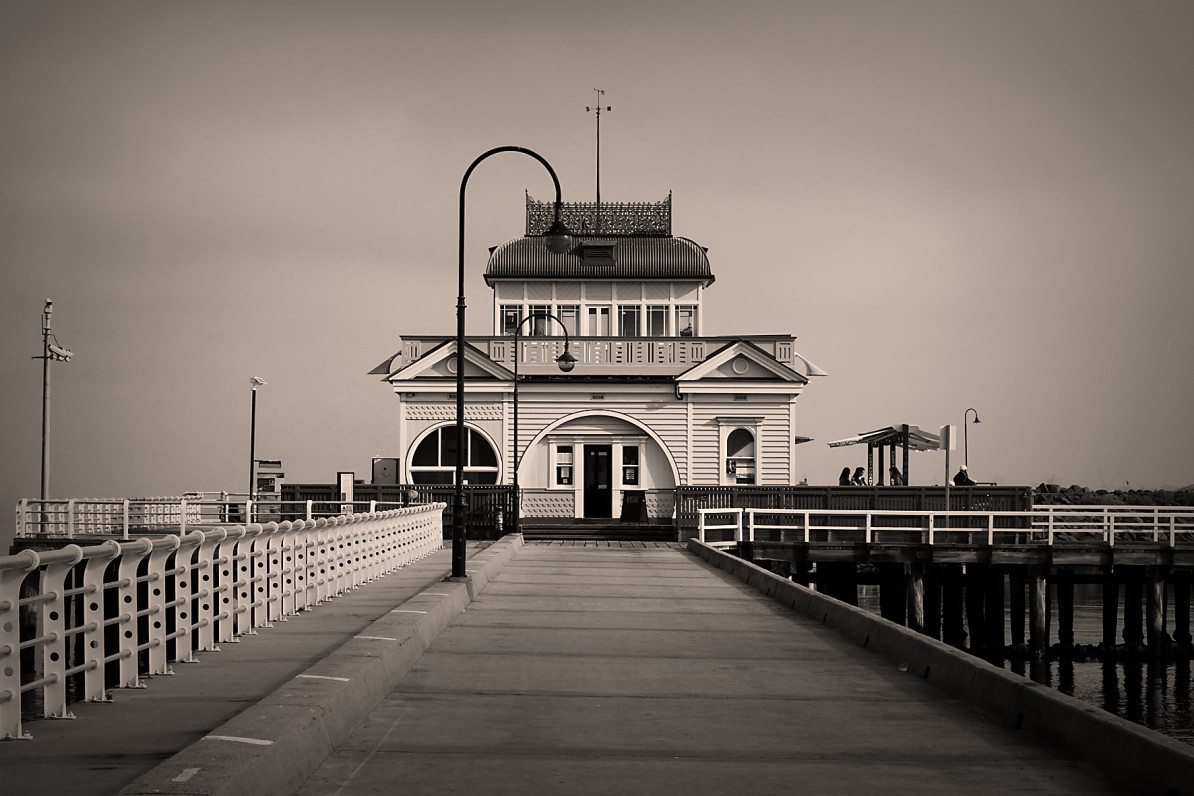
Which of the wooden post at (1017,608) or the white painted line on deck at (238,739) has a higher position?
the white painted line on deck at (238,739)

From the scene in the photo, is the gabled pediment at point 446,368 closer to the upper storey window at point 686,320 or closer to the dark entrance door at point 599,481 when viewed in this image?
the dark entrance door at point 599,481

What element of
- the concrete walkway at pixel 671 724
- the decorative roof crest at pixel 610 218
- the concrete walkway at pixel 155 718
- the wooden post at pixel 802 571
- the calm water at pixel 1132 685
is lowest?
the calm water at pixel 1132 685

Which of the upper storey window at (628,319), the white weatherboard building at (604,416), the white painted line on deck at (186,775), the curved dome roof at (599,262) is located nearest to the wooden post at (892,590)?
the white weatherboard building at (604,416)

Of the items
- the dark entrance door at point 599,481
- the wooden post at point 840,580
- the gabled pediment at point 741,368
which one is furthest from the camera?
the dark entrance door at point 599,481

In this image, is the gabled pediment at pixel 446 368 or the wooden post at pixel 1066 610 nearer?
the wooden post at pixel 1066 610

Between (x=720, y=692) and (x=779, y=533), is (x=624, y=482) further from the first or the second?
(x=720, y=692)

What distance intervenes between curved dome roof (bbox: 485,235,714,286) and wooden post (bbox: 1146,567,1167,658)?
22799 millimetres

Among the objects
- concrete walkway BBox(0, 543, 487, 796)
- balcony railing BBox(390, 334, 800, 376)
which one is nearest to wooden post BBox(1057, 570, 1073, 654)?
balcony railing BBox(390, 334, 800, 376)

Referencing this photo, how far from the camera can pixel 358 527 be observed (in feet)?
68.1

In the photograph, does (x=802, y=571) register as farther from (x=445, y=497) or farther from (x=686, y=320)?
(x=686, y=320)

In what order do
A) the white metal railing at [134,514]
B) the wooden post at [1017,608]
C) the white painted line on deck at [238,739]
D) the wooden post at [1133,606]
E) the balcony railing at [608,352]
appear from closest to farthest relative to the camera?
the white painted line on deck at [238,739]
the wooden post at [1017,608]
the wooden post at [1133,606]
the white metal railing at [134,514]
the balcony railing at [608,352]

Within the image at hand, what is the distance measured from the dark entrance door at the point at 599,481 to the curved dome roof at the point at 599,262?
8.48 meters

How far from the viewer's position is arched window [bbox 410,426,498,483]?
153 feet

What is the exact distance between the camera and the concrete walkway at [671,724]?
7.78 metres
